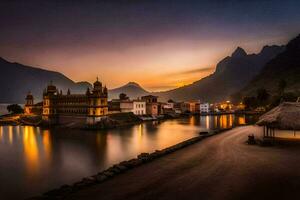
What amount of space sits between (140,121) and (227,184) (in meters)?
69.5

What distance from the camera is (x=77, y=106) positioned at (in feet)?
252

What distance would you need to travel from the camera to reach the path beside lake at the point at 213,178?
13812mm

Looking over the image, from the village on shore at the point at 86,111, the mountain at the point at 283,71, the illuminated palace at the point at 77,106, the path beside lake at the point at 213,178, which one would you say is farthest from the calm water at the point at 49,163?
the mountain at the point at 283,71

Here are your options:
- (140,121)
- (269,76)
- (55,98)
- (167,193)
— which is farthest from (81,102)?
(269,76)

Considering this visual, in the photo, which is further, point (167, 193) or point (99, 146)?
point (99, 146)

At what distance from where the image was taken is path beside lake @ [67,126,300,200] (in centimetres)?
1381

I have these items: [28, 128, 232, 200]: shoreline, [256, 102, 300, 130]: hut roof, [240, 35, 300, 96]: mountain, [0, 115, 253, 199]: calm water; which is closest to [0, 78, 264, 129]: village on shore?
[0, 115, 253, 199]: calm water

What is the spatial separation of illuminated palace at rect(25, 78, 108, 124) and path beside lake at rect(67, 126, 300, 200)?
1984 inches

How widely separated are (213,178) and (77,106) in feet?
217

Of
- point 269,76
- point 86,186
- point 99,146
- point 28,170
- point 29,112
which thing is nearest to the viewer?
point 86,186

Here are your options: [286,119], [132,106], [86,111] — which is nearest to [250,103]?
[132,106]

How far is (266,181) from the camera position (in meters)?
15.2

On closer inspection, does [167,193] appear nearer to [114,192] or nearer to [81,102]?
[114,192]

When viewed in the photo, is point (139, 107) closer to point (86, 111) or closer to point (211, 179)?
point (86, 111)
